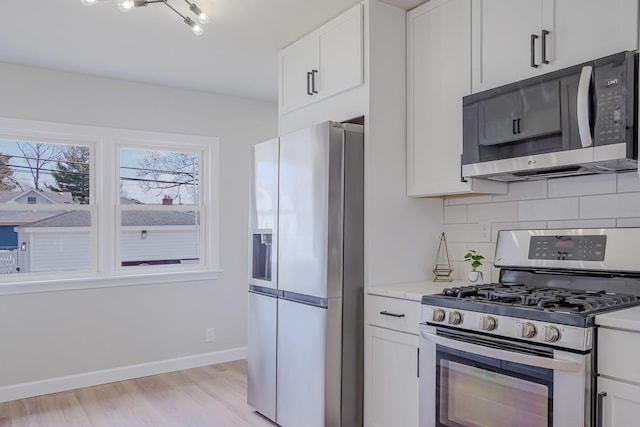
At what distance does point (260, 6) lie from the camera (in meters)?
2.73

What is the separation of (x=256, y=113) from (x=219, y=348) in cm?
223

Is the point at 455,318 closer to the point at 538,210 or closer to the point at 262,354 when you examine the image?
the point at 538,210

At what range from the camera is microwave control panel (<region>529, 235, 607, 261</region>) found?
2.16 m

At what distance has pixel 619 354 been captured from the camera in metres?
1.60

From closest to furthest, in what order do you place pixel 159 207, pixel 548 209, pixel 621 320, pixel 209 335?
1. pixel 621 320
2. pixel 548 209
3. pixel 159 207
4. pixel 209 335

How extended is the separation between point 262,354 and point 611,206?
2.12m

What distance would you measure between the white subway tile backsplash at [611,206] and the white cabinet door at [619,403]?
0.83 m

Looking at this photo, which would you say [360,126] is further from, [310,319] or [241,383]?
[241,383]

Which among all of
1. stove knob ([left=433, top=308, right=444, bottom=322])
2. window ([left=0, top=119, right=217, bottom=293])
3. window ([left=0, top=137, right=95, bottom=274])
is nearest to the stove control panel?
stove knob ([left=433, top=308, right=444, bottom=322])

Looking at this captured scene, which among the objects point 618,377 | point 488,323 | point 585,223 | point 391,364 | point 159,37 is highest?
point 159,37

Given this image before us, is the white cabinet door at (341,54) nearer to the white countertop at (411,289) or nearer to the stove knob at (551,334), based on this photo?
the white countertop at (411,289)

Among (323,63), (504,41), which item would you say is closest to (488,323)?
(504,41)

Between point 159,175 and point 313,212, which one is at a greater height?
point 159,175

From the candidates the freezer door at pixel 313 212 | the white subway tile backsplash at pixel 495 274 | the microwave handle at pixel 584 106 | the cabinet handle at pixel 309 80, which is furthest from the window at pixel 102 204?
the microwave handle at pixel 584 106
